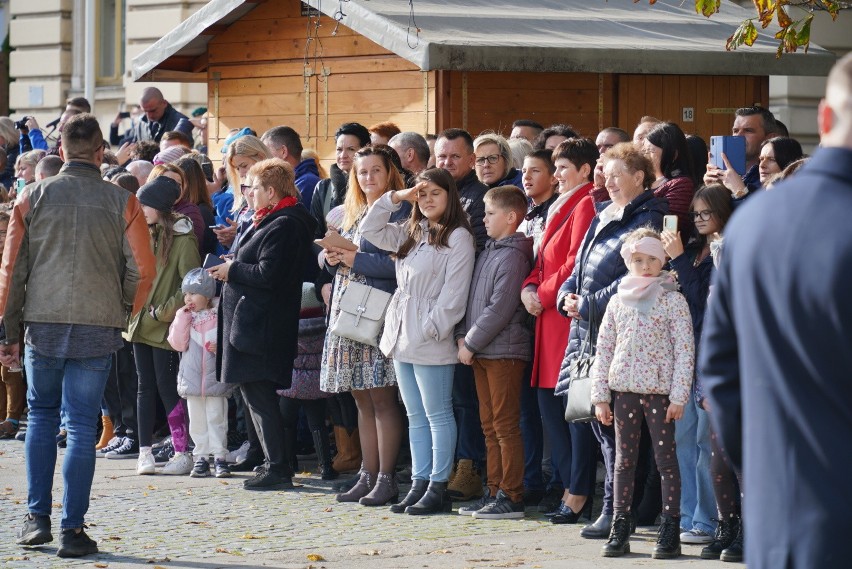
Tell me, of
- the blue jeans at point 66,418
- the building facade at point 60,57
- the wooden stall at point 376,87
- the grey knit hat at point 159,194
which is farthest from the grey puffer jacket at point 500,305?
the building facade at point 60,57

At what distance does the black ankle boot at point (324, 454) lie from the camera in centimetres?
1025

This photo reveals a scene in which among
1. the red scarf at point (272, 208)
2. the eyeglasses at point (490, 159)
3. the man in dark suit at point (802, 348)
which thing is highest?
the eyeglasses at point (490, 159)

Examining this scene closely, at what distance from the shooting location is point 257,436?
1059cm

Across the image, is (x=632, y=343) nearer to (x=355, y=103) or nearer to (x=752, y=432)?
(x=752, y=432)

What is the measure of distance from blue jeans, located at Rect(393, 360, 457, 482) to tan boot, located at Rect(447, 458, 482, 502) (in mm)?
401

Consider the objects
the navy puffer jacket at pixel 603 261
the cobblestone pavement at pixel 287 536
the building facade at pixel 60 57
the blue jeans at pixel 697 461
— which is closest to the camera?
the cobblestone pavement at pixel 287 536

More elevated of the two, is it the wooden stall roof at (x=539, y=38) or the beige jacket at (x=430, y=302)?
the wooden stall roof at (x=539, y=38)

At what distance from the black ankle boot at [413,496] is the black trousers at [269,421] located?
44.5 inches

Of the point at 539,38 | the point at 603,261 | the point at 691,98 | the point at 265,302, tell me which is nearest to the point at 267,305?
the point at 265,302

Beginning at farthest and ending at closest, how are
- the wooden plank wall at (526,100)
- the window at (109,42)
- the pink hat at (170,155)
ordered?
the window at (109,42) → the wooden plank wall at (526,100) → the pink hat at (170,155)

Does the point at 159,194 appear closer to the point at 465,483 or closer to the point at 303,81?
the point at 465,483

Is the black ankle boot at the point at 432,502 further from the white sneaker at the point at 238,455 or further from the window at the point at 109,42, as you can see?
the window at the point at 109,42

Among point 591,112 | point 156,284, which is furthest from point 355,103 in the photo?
point 156,284

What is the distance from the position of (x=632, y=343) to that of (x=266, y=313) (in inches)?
120
